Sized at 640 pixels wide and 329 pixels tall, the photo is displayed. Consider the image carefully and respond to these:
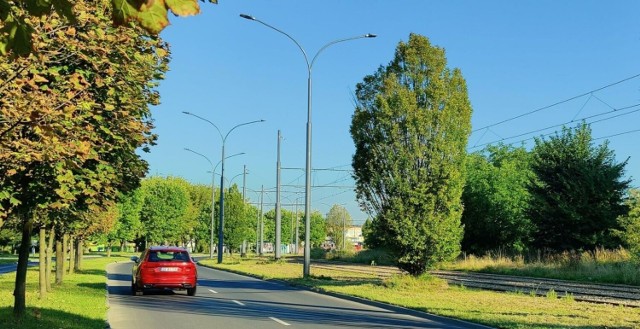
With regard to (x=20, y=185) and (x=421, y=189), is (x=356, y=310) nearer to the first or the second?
(x=421, y=189)

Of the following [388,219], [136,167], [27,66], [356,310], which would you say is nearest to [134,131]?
[136,167]

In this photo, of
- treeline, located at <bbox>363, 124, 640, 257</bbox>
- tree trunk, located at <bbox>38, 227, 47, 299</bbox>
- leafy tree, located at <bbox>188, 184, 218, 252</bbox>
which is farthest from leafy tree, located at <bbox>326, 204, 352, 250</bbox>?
tree trunk, located at <bbox>38, 227, 47, 299</bbox>

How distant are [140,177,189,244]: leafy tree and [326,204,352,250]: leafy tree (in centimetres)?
2739

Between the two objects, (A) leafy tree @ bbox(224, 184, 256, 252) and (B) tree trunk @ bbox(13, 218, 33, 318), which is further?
(A) leafy tree @ bbox(224, 184, 256, 252)

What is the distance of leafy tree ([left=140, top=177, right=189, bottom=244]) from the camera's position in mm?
90125

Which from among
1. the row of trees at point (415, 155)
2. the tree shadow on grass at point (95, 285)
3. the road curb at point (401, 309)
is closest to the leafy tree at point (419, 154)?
the row of trees at point (415, 155)

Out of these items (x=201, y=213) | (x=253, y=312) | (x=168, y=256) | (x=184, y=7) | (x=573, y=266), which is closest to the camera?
(x=184, y=7)

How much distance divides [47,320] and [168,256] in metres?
9.82

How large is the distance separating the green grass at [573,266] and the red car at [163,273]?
1081cm

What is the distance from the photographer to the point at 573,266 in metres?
34.9

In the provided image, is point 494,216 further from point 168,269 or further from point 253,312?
point 253,312

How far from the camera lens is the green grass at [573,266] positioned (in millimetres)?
30266

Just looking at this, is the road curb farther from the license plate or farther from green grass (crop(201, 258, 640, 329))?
the license plate

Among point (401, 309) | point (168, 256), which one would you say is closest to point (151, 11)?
point (401, 309)
